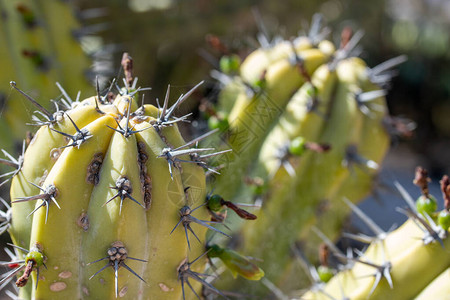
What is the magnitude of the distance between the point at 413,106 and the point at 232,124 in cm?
461

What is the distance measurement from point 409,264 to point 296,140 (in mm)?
583

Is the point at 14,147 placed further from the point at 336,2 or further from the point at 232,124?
the point at 336,2

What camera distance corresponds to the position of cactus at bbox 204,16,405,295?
1.81 metres

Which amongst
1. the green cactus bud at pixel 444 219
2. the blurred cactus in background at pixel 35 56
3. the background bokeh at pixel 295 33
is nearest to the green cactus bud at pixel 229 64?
the background bokeh at pixel 295 33

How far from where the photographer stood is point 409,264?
1.33 metres

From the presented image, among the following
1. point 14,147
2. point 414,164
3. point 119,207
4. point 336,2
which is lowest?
point 414,164

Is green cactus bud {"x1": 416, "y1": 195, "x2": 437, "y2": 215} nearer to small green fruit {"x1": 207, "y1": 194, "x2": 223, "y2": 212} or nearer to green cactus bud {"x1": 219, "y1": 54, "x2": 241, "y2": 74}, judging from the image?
small green fruit {"x1": 207, "y1": 194, "x2": 223, "y2": 212}

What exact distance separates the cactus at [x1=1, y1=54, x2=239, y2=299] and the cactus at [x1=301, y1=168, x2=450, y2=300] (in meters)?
0.51

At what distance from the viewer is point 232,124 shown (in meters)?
1.78

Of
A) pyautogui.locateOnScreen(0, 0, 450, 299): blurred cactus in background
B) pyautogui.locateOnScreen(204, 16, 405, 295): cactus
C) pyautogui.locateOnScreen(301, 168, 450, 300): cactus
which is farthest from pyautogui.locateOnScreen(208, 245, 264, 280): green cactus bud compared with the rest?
pyautogui.locateOnScreen(204, 16, 405, 295): cactus

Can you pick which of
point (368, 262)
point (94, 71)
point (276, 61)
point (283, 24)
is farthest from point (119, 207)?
point (283, 24)

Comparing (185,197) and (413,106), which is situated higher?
(185,197)

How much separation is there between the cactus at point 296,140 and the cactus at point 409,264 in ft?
1.38

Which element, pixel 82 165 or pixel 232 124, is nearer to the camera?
pixel 82 165
